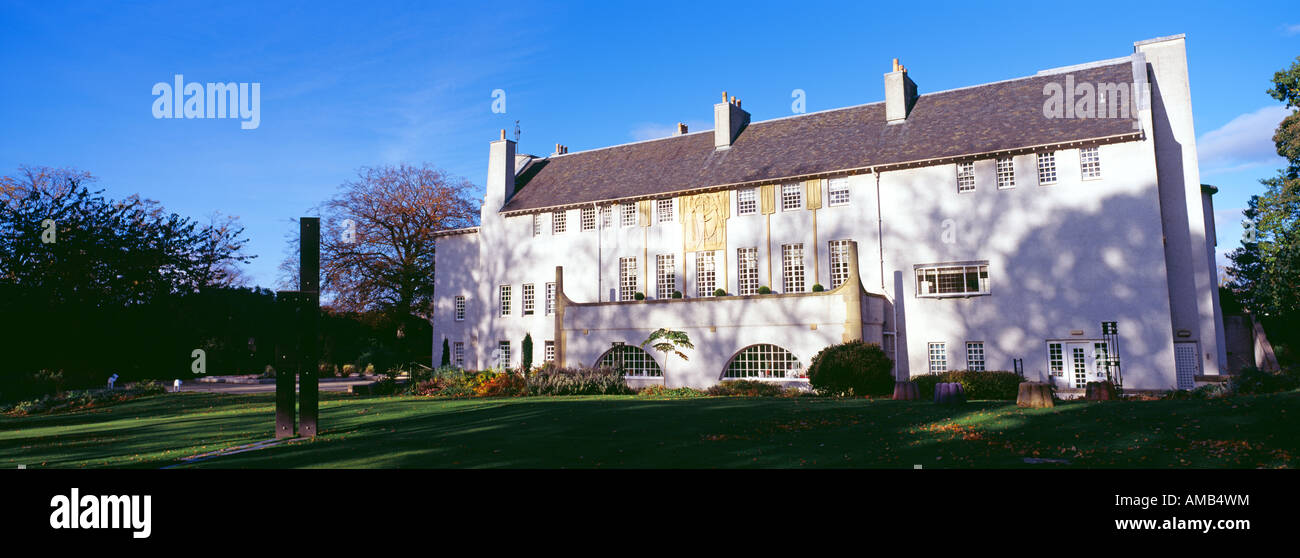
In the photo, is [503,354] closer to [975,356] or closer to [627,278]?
[627,278]

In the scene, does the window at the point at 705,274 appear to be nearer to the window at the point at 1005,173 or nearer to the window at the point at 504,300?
the window at the point at 504,300

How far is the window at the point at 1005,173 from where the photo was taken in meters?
28.6

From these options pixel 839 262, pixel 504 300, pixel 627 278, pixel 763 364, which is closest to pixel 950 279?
pixel 839 262

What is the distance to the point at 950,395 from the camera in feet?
60.2

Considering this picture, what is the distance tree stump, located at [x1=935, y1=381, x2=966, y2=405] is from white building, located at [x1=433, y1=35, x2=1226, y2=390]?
870cm

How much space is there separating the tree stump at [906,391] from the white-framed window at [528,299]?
74.9 feet

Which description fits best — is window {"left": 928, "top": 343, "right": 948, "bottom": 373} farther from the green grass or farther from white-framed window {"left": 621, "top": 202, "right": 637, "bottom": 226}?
white-framed window {"left": 621, "top": 202, "right": 637, "bottom": 226}

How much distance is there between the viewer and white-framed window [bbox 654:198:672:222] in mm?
35562

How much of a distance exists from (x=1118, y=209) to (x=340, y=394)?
3390cm

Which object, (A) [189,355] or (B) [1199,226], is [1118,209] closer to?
(B) [1199,226]

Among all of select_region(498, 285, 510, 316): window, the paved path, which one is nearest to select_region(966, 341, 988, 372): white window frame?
select_region(498, 285, 510, 316): window

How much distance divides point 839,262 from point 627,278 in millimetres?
10643
